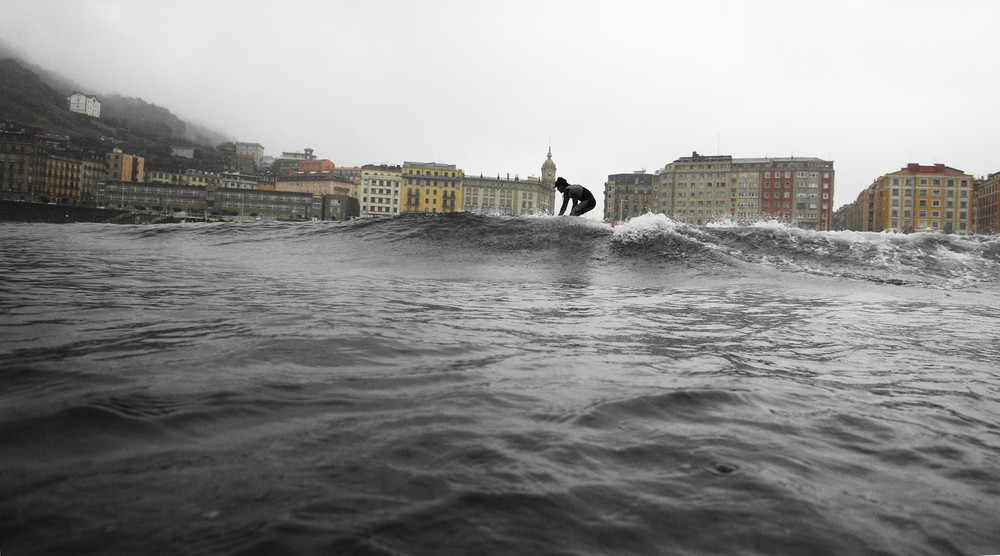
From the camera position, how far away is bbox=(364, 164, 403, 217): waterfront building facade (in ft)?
493

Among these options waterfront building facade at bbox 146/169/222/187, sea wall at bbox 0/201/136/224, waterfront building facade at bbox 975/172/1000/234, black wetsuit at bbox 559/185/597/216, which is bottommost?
black wetsuit at bbox 559/185/597/216

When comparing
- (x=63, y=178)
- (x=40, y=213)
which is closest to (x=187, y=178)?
(x=63, y=178)

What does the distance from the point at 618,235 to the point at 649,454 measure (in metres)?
13.5

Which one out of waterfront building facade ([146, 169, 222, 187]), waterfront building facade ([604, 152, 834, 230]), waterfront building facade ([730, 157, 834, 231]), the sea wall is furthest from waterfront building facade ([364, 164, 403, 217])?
the sea wall

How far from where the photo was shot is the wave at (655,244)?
1327 centimetres

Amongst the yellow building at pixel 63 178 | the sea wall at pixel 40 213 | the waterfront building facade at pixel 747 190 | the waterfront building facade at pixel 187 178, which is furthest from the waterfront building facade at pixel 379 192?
the sea wall at pixel 40 213

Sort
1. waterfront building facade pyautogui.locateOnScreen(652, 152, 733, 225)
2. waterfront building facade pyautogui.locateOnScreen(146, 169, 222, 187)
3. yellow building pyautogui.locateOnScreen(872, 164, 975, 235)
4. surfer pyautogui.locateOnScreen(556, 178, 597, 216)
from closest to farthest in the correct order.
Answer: surfer pyautogui.locateOnScreen(556, 178, 597, 216)
yellow building pyautogui.locateOnScreen(872, 164, 975, 235)
waterfront building facade pyautogui.locateOnScreen(652, 152, 733, 225)
waterfront building facade pyautogui.locateOnScreen(146, 169, 222, 187)

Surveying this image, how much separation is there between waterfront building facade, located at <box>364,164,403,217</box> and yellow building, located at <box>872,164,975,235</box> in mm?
112635

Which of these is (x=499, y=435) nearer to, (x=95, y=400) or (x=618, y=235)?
(x=95, y=400)

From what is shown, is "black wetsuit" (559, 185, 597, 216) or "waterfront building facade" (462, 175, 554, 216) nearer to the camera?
"black wetsuit" (559, 185, 597, 216)

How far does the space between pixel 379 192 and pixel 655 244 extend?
142 metres

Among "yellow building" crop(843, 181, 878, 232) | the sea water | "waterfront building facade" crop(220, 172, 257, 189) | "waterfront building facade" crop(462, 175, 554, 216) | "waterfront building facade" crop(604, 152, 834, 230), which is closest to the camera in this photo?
the sea water

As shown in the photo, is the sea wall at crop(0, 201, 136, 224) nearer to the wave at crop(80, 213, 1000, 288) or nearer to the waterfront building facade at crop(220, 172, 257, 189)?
the wave at crop(80, 213, 1000, 288)

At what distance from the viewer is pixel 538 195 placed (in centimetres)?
15512
